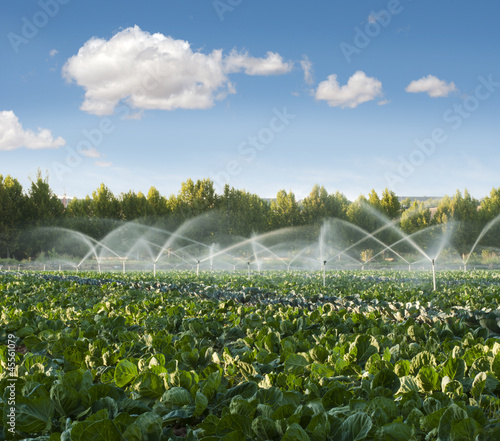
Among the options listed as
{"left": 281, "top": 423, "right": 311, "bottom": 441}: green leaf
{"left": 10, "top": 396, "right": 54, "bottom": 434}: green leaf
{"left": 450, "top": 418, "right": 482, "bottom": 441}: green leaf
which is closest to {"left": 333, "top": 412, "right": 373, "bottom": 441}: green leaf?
{"left": 281, "top": 423, "right": 311, "bottom": 441}: green leaf

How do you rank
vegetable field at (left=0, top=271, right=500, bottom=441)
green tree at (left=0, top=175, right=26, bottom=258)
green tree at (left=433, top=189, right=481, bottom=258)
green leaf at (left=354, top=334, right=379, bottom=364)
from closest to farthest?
vegetable field at (left=0, top=271, right=500, bottom=441)
green leaf at (left=354, top=334, right=379, bottom=364)
green tree at (left=0, top=175, right=26, bottom=258)
green tree at (left=433, top=189, right=481, bottom=258)

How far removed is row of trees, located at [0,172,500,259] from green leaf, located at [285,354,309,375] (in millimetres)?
43747

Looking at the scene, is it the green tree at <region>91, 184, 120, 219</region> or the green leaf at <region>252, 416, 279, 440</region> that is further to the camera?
the green tree at <region>91, 184, 120, 219</region>

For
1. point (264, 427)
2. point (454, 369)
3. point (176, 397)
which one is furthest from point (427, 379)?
point (176, 397)

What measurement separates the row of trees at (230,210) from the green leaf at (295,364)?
144 ft

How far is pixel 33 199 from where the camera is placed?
139 ft

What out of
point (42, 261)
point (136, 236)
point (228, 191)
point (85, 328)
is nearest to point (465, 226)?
point (228, 191)

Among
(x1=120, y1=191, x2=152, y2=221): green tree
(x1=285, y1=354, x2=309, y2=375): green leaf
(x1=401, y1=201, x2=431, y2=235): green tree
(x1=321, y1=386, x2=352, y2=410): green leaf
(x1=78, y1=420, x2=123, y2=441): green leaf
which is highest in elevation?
(x1=120, y1=191, x2=152, y2=221): green tree

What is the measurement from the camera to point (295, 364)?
8.91ft

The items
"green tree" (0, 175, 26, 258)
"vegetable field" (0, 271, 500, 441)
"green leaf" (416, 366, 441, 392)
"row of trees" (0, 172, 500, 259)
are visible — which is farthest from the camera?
"row of trees" (0, 172, 500, 259)

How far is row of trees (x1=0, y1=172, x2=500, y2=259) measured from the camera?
1670 inches

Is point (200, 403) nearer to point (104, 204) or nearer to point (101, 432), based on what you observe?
point (101, 432)

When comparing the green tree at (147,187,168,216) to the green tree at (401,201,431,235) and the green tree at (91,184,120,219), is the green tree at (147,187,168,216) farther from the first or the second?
the green tree at (401,201,431,235)

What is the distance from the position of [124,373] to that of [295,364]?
3.37 ft
